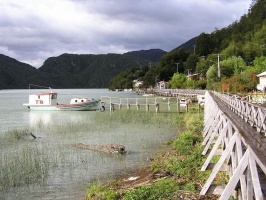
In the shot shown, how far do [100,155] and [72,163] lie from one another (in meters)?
1.85

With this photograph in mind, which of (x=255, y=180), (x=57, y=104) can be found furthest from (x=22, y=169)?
(x=57, y=104)

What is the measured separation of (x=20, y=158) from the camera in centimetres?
1700

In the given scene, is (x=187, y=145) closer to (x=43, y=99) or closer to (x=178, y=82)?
(x=43, y=99)

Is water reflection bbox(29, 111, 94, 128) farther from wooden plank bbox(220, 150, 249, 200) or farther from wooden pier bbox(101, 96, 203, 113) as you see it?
wooden plank bbox(220, 150, 249, 200)

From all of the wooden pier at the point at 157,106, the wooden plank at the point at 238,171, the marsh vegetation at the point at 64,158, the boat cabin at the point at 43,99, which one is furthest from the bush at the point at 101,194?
the boat cabin at the point at 43,99

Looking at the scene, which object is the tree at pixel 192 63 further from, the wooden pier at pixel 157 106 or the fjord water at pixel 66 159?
the fjord water at pixel 66 159

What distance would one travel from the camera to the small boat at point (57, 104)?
167 ft

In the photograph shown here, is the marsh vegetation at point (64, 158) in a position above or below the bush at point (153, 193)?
below

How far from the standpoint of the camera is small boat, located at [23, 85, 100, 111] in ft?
167

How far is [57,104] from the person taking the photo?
174 feet

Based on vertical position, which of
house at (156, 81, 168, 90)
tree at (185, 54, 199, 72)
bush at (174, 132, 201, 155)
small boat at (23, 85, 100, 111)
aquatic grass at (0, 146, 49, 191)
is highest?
tree at (185, 54, 199, 72)

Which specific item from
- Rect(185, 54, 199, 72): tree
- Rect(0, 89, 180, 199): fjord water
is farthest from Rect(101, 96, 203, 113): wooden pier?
Rect(185, 54, 199, 72): tree

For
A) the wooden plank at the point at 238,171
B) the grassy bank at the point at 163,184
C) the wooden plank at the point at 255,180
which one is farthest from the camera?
the grassy bank at the point at 163,184

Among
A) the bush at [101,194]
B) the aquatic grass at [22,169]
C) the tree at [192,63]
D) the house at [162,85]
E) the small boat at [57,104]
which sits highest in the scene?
the tree at [192,63]
